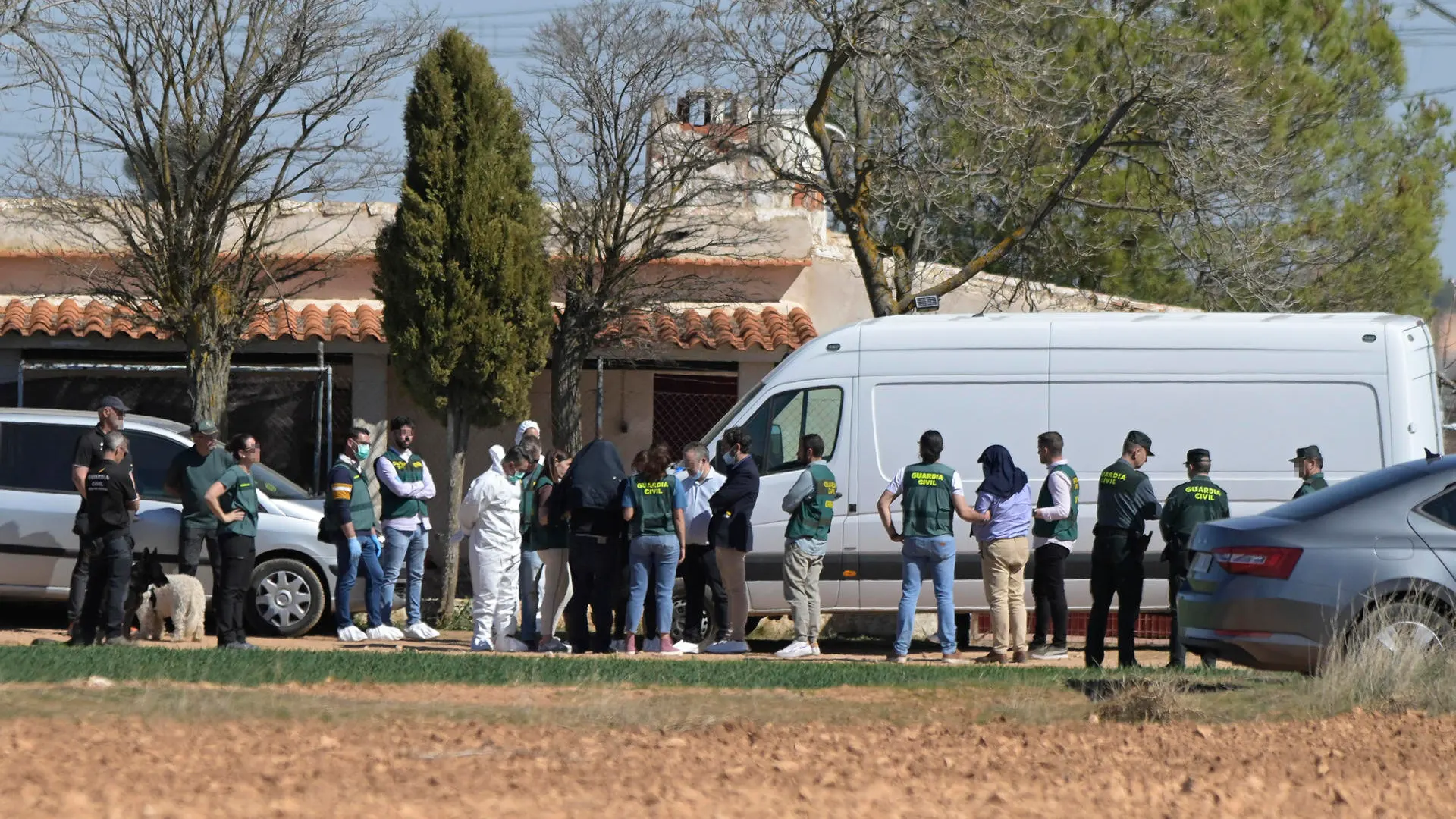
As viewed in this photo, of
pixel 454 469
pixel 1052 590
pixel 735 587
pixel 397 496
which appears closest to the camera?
pixel 1052 590

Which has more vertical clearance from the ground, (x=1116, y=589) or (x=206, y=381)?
(x=206, y=381)

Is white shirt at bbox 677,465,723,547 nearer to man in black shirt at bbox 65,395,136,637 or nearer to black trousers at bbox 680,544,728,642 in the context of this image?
black trousers at bbox 680,544,728,642

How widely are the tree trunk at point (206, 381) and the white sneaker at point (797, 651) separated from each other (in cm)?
668

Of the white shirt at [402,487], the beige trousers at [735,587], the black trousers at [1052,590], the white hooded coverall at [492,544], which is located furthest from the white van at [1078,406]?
the white shirt at [402,487]

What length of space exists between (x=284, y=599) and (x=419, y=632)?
1169 mm

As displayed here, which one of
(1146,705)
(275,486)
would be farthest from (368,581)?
(1146,705)

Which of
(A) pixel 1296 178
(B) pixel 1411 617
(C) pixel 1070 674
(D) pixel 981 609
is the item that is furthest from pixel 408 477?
(A) pixel 1296 178

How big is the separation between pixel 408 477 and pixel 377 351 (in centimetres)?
580

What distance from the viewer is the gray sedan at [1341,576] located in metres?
9.29

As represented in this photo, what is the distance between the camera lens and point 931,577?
1230cm

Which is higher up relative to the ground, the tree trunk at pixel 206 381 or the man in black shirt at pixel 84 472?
the tree trunk at pixel 206 381

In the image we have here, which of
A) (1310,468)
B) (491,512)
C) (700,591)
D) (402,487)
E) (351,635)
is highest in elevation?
(1310,468)

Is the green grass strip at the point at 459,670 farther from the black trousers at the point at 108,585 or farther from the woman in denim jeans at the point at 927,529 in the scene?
the woman in denim jeans at the point at 927,529

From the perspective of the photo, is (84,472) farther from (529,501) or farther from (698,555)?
(698,555)
